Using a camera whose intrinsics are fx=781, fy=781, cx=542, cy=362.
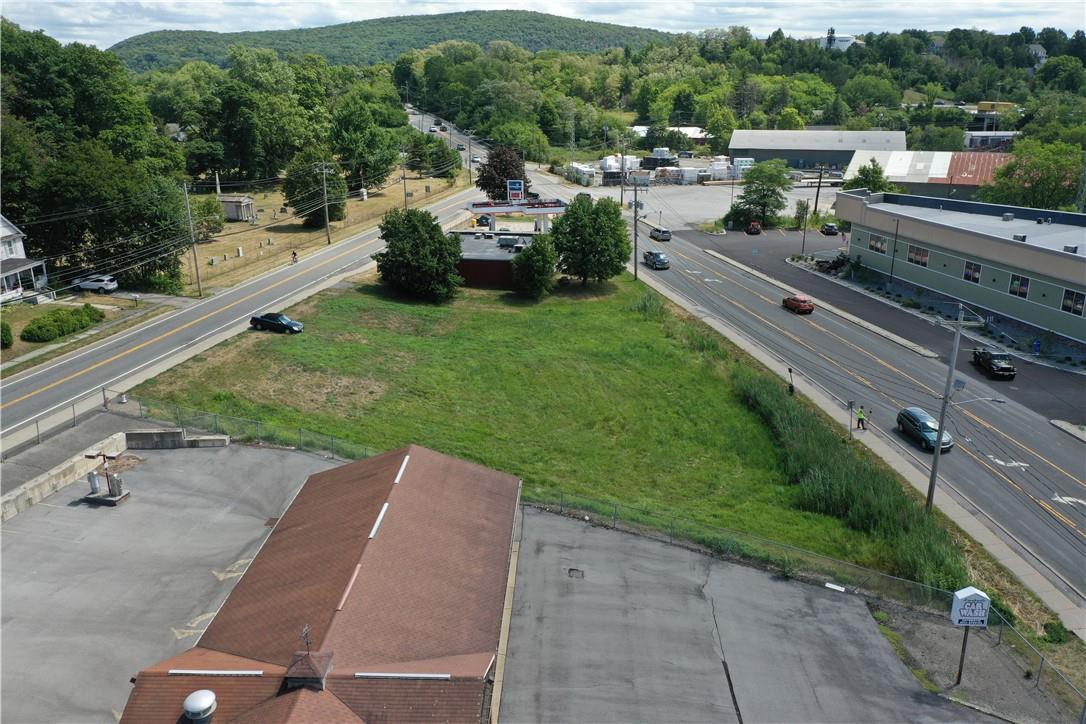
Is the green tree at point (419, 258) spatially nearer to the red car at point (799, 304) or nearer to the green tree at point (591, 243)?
the green tree at point (591, 243)

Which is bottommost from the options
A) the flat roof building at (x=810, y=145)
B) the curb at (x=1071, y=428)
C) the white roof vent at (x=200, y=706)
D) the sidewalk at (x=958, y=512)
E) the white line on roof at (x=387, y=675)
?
the sidewalk at (x=958, y=512)

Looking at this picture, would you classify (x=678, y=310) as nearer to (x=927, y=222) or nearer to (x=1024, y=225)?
(x=927, y=222)

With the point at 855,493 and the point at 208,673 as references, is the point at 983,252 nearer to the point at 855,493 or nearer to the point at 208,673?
the point at 855,493

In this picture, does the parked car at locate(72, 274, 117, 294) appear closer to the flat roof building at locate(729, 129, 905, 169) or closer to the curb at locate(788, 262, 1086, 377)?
the curb at locate(788, 262, 1086, 377)

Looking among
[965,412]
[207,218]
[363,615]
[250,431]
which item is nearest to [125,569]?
→ [363,615]

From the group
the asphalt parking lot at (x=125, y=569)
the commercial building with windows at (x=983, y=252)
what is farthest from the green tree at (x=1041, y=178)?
the asphalt parking lot at (x=125, y=569)

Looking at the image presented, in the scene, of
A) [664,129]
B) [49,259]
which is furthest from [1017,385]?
[664,129]
